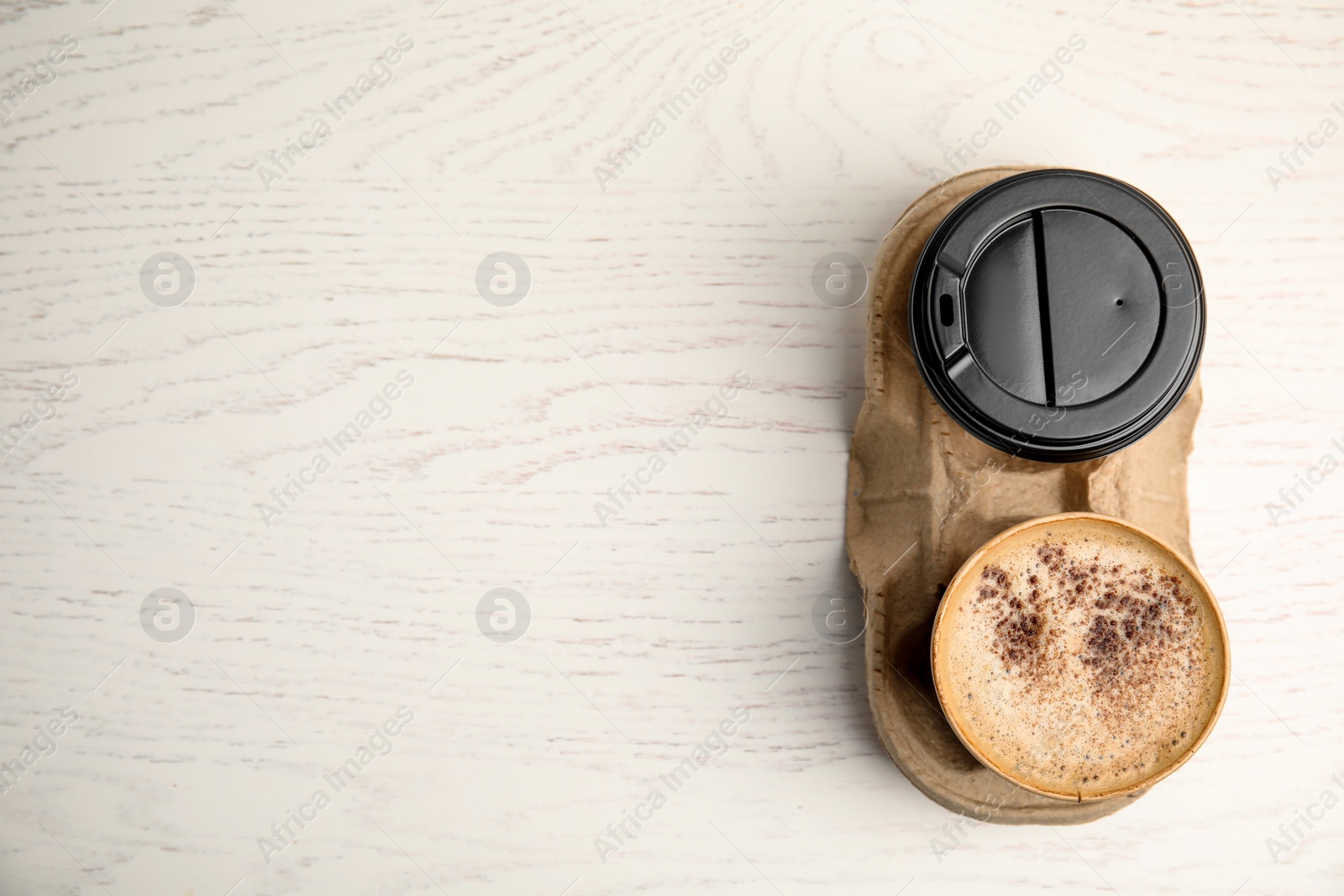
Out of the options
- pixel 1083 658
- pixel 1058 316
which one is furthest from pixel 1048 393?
pixel 1083 658

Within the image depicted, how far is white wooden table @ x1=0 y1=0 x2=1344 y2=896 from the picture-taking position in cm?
97

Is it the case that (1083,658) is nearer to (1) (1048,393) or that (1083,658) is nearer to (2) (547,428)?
(1) (1048,393)

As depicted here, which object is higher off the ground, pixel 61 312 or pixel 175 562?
pixel 61 312

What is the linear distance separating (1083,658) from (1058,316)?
344mm

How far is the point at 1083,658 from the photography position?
760mm

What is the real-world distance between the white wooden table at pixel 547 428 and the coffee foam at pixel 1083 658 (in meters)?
0.25

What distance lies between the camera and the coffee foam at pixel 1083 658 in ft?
2.44

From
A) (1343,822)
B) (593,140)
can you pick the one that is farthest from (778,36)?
(1343,822)

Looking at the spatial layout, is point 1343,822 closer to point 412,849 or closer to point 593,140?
point 412,849

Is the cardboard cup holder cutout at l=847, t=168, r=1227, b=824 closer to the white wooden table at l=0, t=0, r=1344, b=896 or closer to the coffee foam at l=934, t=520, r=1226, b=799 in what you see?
the coffee foam at l=934, t=520, r=1226, b=799

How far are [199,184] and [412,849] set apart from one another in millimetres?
→ 916

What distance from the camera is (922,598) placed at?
0.81 m

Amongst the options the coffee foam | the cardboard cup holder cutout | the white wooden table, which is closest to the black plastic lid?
the cardboard cup holder cutout

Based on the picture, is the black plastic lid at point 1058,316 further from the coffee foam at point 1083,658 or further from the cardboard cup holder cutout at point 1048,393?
the coffee foam at point 1083,658
